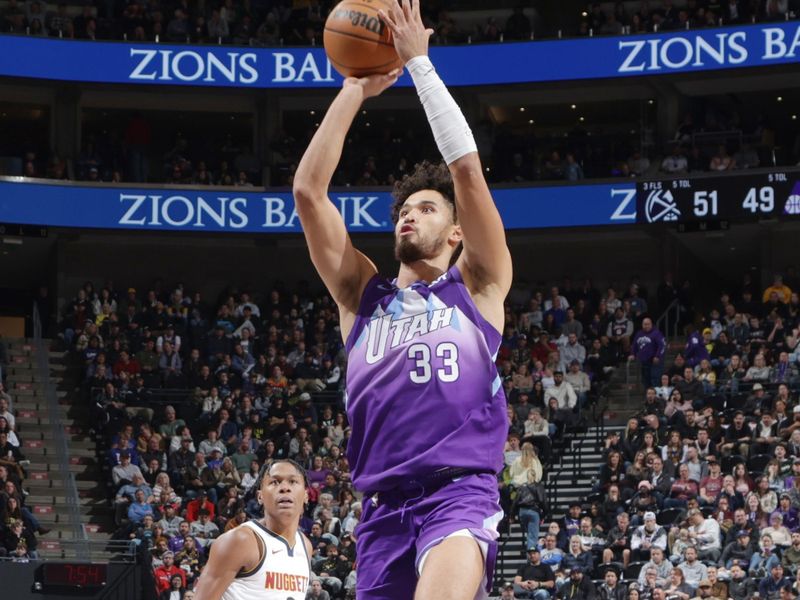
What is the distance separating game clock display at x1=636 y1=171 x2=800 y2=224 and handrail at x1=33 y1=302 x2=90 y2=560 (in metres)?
12.8

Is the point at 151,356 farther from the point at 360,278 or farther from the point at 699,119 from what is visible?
the point at 360,278

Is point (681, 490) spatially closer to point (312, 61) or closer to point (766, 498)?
point (766, 498)

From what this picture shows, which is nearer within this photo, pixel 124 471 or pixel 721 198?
pixel 124 471

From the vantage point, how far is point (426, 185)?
6223 millimetres

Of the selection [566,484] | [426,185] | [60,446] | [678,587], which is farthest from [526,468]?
[426,185]

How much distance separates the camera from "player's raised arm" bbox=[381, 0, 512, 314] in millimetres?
5898

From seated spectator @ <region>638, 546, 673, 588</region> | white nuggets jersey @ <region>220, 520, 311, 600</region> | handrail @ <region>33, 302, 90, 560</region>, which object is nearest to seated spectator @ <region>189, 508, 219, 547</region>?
handrail @ <region>33, 302, 90, 560</region>

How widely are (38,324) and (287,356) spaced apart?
580 centimetres

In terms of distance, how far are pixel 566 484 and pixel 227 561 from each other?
1681 cm

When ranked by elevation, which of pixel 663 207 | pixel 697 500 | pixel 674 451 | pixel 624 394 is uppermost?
pixel 663 207

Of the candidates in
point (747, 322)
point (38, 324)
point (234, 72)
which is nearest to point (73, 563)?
point (38, 324)

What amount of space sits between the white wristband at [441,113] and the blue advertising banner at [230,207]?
25419 millimetres

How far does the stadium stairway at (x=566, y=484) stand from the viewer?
2238cm

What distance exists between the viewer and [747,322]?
26438mm
